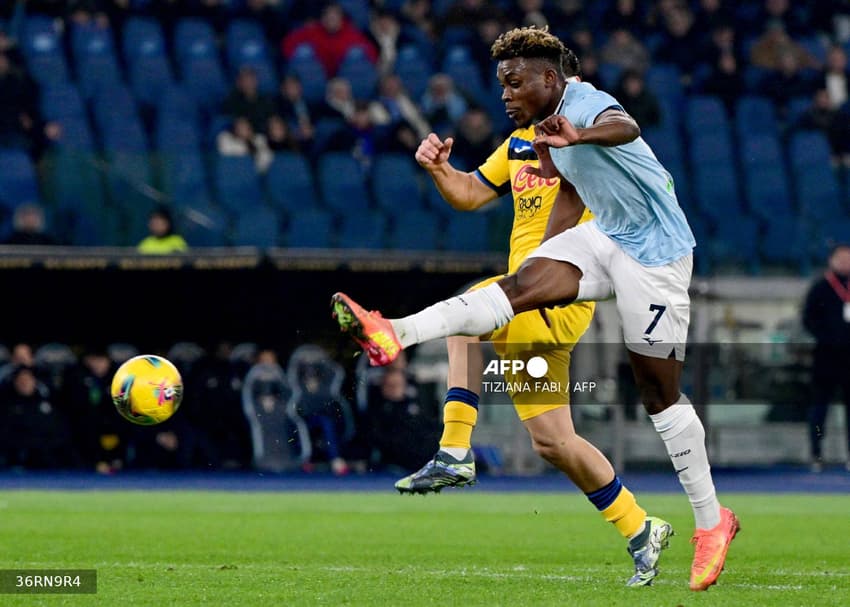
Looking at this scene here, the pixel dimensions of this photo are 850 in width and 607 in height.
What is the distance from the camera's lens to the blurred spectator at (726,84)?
1970cm

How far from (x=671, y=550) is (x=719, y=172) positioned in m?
10.1

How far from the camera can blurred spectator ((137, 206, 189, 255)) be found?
15.1 meters

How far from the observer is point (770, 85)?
19.8 m

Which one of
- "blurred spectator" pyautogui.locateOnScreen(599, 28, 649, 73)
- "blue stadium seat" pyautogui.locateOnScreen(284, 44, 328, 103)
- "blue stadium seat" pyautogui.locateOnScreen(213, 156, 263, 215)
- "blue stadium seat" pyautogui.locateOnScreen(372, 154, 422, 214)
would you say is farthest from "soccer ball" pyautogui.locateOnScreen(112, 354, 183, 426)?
"blurred spectator" pyautogui.locateOnScreen(599, 28, 649, 73)

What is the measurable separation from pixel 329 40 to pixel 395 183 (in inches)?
109

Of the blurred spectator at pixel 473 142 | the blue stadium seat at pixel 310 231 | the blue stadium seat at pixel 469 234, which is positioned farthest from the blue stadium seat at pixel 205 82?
the blue stadium seat at pixel 469 234

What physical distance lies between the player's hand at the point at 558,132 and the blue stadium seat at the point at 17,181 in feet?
33.4

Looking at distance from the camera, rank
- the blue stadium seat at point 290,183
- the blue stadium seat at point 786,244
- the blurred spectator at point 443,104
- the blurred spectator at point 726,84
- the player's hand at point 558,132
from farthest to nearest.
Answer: the blurred spectator at point 726,84
the blurred spectator at point 443,104
the blue stadium seat at point 290,183
the blue stadium seat at point 786,244
the player's hand at point 558,132

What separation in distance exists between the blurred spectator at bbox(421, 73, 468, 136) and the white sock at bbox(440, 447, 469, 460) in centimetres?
1050

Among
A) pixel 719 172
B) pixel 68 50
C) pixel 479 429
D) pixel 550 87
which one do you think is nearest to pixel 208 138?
pixel 68 50

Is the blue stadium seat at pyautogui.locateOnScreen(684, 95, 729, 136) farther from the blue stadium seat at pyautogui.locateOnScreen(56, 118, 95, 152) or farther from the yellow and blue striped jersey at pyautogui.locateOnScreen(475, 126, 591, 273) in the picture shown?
the yellow and blue striped jersey at pyautogui.locateOnScreen(475, 126, 591, 273)

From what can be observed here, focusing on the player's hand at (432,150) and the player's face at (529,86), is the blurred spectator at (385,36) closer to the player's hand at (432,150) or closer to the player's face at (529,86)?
the player's hand at (432,150)

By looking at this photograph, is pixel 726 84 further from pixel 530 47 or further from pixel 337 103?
pixel 530 47

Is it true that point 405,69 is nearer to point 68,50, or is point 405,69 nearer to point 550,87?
point 68,50
